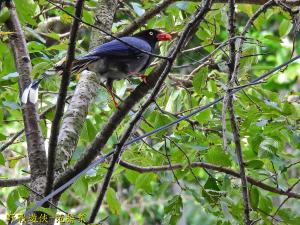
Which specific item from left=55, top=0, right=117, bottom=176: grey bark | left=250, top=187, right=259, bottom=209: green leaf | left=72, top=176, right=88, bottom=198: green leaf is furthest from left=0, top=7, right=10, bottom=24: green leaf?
left=250, top=187, right=259, bottom=209: green leaf

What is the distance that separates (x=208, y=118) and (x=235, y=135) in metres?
0.67

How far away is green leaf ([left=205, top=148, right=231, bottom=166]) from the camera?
3.25 m

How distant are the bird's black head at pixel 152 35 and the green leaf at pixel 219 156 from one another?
1.39 metres

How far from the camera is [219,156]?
3.26 m

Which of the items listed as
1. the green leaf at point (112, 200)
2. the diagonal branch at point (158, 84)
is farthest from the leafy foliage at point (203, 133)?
the diagonal branch at point (158, 84)

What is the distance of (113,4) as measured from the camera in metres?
3.79

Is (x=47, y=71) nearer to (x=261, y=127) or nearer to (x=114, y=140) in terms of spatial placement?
(x=114, y=140)

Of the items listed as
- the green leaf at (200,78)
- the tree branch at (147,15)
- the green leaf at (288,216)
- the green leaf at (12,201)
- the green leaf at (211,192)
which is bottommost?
the green leaf at (12,201)

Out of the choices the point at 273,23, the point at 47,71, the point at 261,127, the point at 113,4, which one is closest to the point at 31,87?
the point at 47,71

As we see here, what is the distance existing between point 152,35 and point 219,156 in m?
1.55

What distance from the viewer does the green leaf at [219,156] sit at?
3254mm

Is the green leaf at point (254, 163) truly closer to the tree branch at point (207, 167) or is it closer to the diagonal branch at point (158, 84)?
the tree branch at point (207, 167)

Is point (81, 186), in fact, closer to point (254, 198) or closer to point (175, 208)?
point (175, 208)

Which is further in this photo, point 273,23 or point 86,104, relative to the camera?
point 273,23
